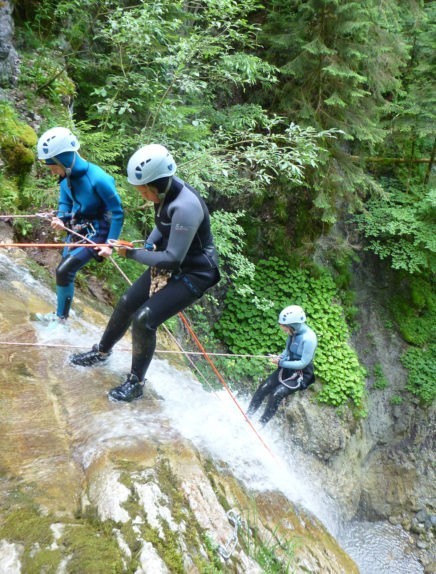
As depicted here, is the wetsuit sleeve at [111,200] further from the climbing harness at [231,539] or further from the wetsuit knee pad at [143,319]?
the climbing harness at [231,539]

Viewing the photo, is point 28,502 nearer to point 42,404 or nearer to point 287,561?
point 42,404

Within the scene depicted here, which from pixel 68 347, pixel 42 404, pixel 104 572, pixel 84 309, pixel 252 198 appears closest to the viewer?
pixel 104 572

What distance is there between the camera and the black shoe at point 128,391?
148 inches

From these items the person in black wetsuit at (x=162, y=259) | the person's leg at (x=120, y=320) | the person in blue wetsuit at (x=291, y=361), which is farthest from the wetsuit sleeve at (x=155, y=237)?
the person in blue wetsuit at (x=291, y=361)

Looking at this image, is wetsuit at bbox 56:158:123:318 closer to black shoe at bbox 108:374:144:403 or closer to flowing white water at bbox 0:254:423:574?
flowing white water at bbox 0:254:423:574

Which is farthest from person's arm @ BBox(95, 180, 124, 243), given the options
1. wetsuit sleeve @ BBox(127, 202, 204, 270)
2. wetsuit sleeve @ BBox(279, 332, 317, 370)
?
wetsuit sleeve @ BBox(279, 332, 317, 370)

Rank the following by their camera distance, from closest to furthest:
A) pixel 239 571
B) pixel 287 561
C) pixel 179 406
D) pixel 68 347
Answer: pixel 239 571, pixel 287 561, pixel 179 406, pixel 68 347

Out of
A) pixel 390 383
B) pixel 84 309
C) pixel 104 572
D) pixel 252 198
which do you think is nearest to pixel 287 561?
pixel 104 572

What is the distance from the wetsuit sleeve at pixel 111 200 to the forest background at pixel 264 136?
2.32 metres

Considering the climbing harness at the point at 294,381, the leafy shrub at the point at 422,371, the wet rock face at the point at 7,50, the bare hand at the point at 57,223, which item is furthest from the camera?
the leafy shrub at the point at 422,371

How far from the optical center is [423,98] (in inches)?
422

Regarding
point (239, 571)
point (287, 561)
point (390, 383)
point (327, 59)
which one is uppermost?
point (327, 59)

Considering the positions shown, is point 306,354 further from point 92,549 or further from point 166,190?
point 92,549

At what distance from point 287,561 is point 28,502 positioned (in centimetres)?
185
